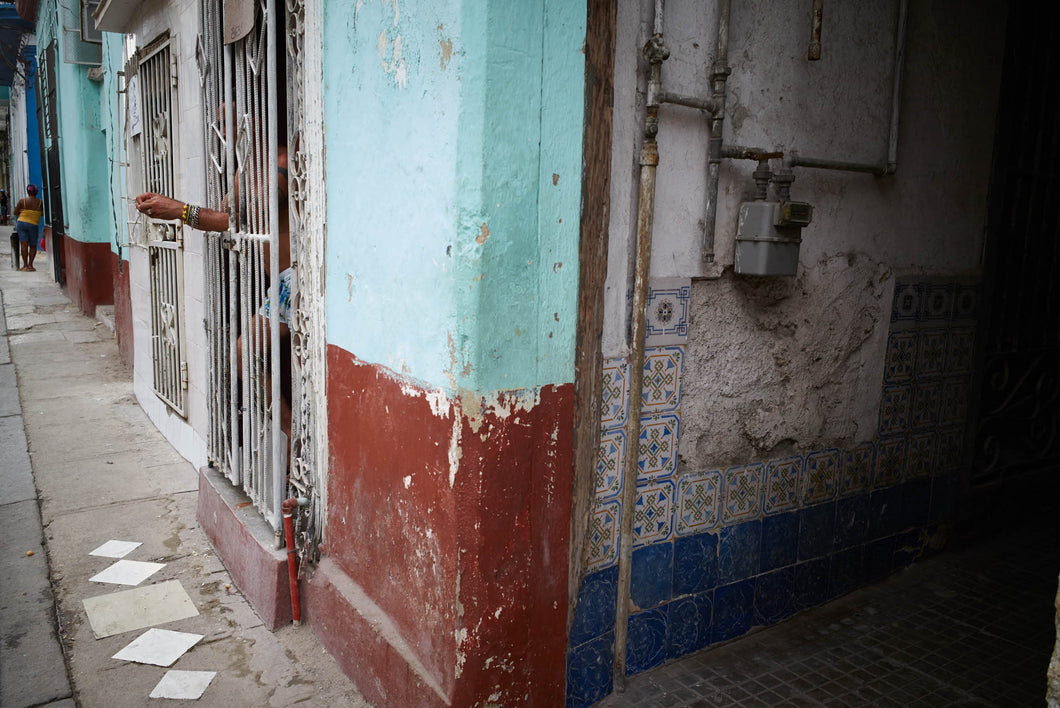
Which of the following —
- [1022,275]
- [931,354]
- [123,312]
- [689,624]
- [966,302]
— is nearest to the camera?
[689,624]

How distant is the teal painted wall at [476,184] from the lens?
1964 mm

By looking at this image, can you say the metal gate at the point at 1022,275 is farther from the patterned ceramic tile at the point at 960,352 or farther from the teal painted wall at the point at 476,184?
the teal painted wall at the point at 476,184

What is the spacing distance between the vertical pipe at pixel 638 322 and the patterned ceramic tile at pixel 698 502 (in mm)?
267

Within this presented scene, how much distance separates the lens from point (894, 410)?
3404mm

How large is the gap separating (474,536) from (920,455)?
2550mm

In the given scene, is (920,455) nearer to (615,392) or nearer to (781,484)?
(781,484)

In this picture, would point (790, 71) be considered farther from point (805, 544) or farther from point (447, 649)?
point (447, 649)

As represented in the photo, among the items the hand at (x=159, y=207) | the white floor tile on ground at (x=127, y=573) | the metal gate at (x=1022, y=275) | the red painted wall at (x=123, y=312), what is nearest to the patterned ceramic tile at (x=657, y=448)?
the metal gate at (x=1022, y=275)

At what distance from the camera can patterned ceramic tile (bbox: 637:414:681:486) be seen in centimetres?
256

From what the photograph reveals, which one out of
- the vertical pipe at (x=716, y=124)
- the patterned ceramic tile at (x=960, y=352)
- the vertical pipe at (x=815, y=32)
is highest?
the vertical pipe at (x=815, y=32)

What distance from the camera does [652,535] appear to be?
103 inches

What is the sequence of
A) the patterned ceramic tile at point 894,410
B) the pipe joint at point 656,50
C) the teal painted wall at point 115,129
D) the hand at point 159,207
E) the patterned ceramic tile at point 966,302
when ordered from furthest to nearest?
1. the teal painted wall at point 115,129
2. the hand at point 159,207
3. the patterned ceramic tile at point 966,302
4. the patterned ceramic tile at point 894,410
5. the pipe joint at point 656,50

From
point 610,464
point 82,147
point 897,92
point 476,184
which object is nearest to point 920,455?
point 897,92

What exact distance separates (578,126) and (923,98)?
6.70 ft
